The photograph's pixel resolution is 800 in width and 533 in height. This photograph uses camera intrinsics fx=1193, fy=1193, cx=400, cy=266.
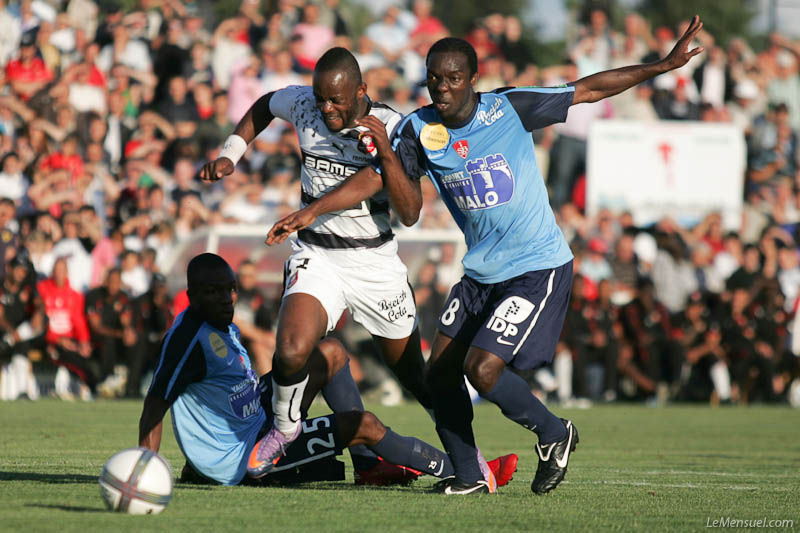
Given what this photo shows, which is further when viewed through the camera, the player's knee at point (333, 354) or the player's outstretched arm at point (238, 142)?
the player's knee at point (333, 354)

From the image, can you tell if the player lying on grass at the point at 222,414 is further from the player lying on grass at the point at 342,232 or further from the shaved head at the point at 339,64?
the shaved head at the point at 339,64

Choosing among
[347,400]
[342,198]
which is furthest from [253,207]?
[342,198]

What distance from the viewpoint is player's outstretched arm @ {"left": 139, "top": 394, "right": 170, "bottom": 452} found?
250 inches

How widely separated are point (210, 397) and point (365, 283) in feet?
3.98

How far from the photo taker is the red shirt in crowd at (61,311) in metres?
15.4

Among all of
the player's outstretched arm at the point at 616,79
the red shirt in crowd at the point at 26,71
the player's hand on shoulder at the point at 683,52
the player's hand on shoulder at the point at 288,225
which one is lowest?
the player's hand on shoulder at the point at 288,225

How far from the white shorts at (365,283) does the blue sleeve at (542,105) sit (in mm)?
1190

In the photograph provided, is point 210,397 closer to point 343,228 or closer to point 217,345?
point 217,345

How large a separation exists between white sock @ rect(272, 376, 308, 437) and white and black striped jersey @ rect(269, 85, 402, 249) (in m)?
1.05

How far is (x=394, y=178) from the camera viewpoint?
6.79 m

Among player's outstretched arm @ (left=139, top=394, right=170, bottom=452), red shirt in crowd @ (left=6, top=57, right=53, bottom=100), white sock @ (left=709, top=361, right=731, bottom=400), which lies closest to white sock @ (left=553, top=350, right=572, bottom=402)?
white sock @ (left=709, top=361, right=731, bottom=400)

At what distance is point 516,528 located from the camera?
5.41 m

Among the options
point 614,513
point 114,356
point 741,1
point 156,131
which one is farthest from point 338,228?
point 741,1

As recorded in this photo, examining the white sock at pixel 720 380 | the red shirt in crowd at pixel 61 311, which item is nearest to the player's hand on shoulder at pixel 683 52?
the red shirt in crowd at pixel 61 311
